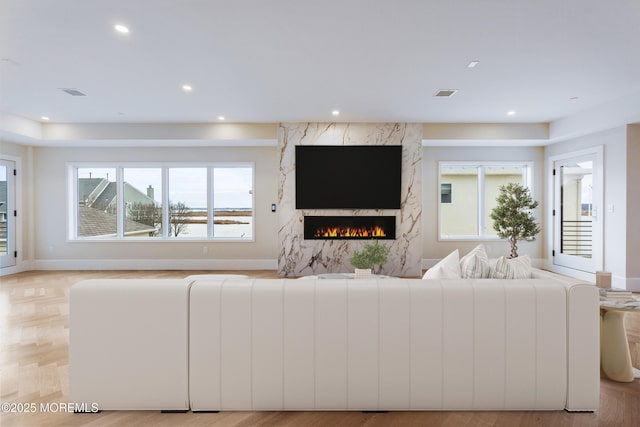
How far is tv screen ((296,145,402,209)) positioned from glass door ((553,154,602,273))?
2981mm

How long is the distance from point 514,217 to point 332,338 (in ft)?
16.4

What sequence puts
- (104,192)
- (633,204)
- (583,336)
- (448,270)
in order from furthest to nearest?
(104,192) → (633,204) → (448,270) → (583,336)

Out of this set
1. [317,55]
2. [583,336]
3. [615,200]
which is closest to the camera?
[583,336]

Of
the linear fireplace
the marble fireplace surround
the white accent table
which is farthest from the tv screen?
the white accent table

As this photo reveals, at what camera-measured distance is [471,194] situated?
662 cm

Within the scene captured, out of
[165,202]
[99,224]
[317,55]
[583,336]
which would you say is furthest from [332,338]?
[99,224]

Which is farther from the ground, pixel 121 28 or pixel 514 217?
pixel 121 28

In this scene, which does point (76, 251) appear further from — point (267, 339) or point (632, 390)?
point (632, 390)

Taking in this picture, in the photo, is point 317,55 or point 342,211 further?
point 342,211

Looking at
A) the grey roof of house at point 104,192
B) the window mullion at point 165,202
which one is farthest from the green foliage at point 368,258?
the grey roof of house at point 104,192

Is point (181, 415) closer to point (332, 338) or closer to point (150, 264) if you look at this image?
point (332, 338)

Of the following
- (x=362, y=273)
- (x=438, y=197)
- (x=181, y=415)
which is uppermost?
(x=438, y=197)

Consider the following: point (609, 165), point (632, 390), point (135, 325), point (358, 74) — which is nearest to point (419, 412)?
point (632, 390)

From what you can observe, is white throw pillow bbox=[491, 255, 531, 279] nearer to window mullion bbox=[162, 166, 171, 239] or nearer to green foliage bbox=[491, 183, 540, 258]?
green foliage bbox=[491, 183, 540, 258]
